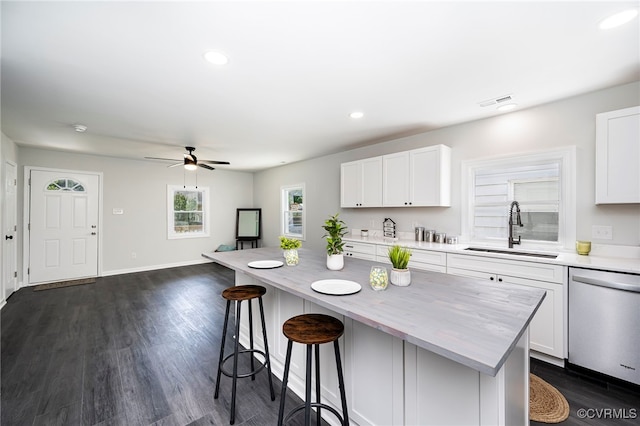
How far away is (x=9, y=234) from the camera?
4.02 meters

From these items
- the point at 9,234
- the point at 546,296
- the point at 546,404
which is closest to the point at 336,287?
the point at 546,404

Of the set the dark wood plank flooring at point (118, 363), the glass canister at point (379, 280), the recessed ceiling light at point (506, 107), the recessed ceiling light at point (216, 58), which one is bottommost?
the dark wood plank flooring at point (118, 363)

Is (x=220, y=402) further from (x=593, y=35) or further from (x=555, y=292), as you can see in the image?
(x=593, y=35)

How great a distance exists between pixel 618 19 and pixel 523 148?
1561mm

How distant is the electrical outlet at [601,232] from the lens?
2.47 metres

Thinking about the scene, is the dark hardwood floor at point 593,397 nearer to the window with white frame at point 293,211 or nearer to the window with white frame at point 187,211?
the window with white frame at point 293,211

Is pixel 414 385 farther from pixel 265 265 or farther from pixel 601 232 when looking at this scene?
pixel 601 232

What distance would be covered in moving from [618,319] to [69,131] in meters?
6.46

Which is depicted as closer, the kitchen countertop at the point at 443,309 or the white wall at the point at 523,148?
the kitchen countertop at the point at 443,309

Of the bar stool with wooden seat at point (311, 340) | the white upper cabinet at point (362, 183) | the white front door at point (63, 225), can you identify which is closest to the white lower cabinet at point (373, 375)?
the bar stool with wooden seat at point (311, 340)

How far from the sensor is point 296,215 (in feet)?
21.1

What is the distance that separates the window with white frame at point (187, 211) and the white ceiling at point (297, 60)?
2975 mm

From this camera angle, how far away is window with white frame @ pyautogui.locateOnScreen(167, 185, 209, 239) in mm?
6312

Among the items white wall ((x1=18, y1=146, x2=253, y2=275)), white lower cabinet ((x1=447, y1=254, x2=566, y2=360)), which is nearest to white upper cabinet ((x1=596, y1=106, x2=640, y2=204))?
white lower cabinet ((x1=447, y1=254, x2=566, y2=360))
